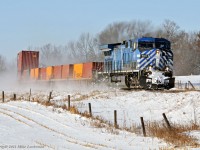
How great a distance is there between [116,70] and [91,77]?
243 inches

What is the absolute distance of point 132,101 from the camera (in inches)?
853

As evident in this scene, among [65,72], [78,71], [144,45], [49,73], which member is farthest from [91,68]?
[49,73]

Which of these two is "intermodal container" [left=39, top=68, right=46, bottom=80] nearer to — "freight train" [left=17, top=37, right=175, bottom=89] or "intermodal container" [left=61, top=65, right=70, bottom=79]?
"intermodal container" [left=61, top=65, right=70, bottom=79]

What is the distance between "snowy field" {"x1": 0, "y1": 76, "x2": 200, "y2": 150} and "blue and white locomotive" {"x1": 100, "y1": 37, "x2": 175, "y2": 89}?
197 centimetres

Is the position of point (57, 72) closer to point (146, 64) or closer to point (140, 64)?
point (140, 64)

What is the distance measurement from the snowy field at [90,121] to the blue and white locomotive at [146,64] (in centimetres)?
197

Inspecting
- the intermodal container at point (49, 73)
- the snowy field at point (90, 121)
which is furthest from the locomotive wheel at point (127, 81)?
the intermodal container at point (49, 73)

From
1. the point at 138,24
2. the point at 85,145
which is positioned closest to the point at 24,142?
the point at 85,145

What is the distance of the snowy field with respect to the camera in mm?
10000

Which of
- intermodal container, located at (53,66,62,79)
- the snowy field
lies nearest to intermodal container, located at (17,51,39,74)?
intermodal container, located at (53,66,62,79)

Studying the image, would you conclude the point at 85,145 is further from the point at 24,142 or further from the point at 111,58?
the point at 111,58

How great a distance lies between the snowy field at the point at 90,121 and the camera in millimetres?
10000

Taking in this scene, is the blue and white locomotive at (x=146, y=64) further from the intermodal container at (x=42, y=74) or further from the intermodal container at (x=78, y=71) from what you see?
the intermodal container at (x=42, y=74)

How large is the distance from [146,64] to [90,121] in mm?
12123
